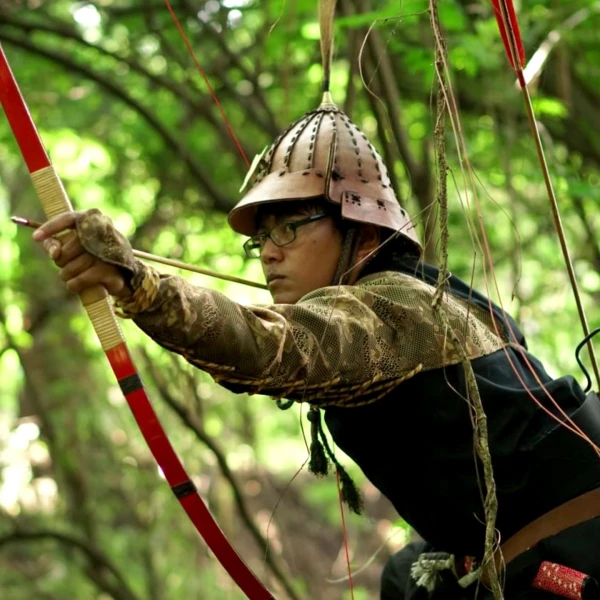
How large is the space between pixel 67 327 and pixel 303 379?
6.49 m

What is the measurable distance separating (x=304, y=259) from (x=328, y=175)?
217 mm

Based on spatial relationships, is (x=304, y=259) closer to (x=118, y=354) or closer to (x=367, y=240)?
(x=367, y=240)

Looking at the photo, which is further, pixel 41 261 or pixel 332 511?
pixel 332 511

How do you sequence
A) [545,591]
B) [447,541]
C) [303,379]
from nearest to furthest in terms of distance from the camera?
[303,379] < [545,591] < [447,541]

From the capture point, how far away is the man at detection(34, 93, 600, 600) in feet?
6.00

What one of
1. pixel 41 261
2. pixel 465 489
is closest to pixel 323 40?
pixel 465 489

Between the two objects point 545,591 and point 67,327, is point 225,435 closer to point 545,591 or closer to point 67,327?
point 67,327

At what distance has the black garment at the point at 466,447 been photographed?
2184 millimetres

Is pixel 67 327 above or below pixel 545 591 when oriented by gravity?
above

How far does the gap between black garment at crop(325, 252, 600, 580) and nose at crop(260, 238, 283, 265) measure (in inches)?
13.5

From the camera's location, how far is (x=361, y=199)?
2.45 meters

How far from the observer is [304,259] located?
7.87 ft

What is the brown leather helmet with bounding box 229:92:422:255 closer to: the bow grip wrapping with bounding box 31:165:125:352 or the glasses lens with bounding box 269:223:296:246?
the glasses lens with bounding box 269:223:296:246

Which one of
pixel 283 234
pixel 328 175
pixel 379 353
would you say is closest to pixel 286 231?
pixel 283 234
